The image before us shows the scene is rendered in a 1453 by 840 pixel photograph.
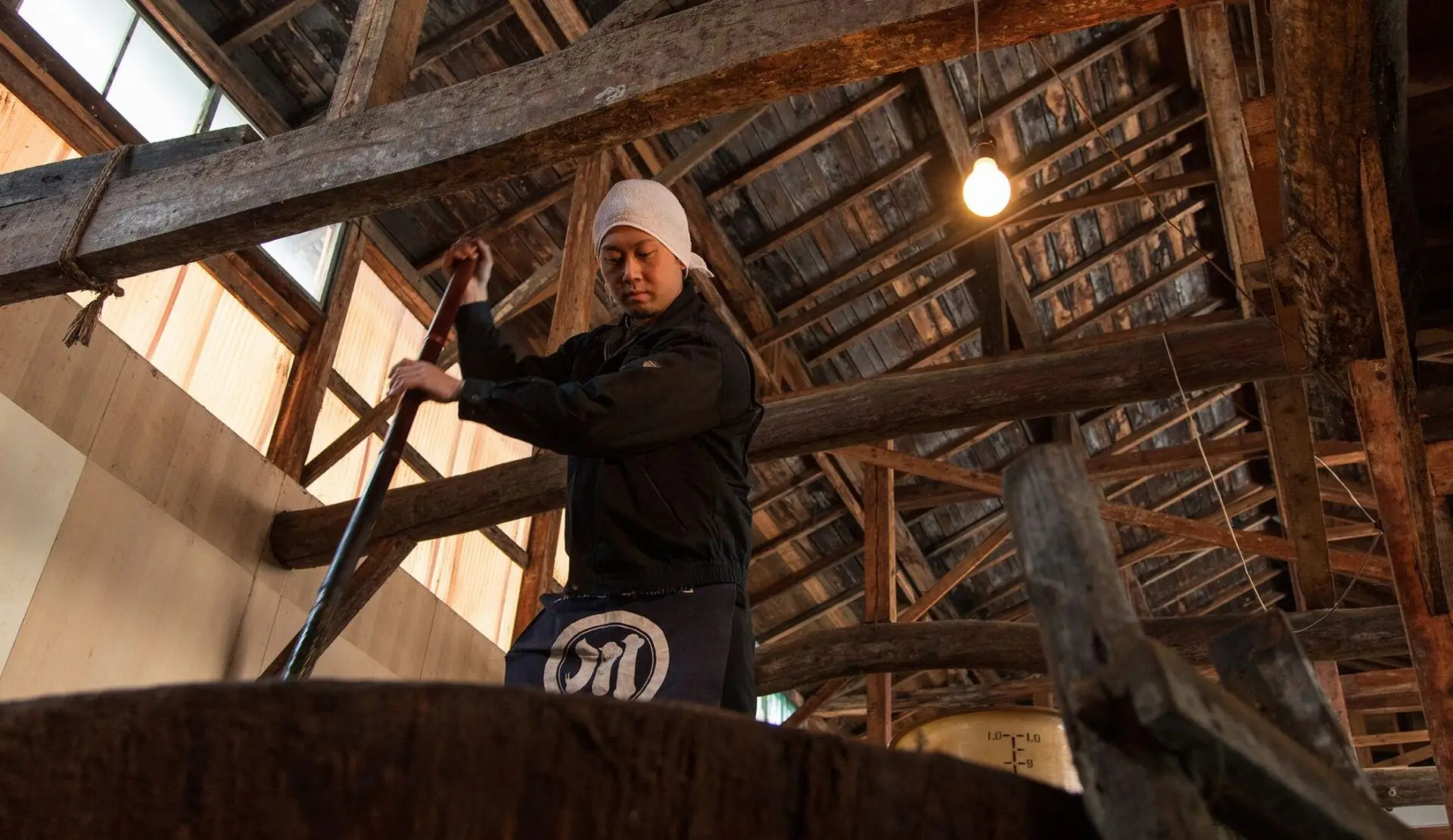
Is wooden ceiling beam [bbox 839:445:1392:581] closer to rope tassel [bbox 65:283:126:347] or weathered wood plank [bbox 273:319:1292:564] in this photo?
weathered wood plank [bbox 273:319:1292:564]

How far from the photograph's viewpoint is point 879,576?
24.5 feet

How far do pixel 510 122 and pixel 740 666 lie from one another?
193 cm

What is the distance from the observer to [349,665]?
21.0 ft

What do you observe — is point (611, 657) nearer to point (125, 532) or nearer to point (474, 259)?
point (474, 259)

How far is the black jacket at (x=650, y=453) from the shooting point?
214 cm

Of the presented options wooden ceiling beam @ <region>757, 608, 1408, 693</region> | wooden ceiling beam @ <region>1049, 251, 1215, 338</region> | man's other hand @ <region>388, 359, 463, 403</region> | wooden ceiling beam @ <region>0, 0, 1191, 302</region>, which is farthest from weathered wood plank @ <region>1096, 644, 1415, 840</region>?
wooden ceiling beam @ <region>1049, 251, 1215, 338</region>

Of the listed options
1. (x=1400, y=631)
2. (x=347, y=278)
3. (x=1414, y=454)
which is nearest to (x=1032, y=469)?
(x=1414, y=454)

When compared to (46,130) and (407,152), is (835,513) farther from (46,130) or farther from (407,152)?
(407,152)

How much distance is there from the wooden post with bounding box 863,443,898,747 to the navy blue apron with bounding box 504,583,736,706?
17.0 feet

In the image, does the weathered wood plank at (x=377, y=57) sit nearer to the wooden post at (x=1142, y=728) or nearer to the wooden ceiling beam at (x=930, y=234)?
the wooden post at (x=1142, y=728)

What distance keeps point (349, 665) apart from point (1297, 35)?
538 cm

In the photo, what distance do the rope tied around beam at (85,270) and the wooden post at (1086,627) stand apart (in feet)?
11.7

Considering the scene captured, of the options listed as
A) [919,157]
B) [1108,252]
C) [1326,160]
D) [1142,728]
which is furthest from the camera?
[1108,252]

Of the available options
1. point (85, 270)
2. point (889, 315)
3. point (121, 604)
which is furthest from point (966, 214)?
point (85, 270)
